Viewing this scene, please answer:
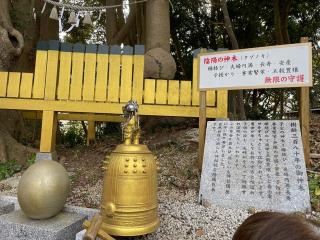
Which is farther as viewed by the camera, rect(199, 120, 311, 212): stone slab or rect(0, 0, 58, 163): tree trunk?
rect(0, 0, 58, 163): tree trunk

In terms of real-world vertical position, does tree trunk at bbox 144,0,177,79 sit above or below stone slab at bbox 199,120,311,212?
above

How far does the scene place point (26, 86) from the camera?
4.93 metres

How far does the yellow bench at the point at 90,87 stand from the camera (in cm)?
483

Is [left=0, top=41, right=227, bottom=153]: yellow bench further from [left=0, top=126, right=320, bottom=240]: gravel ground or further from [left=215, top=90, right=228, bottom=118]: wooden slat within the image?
[left=0, top=126, right=320, bottom=240]: gravel ground

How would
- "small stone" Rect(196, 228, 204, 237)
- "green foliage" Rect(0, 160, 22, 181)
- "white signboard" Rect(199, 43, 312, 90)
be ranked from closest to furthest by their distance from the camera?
"small stone" Rect(196, 228, 204, 237) < "white signboard" Rect(199, 43, 312, 90) < "green foliage" Rect(0, 160, 22, 181)

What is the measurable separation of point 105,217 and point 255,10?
26.6ft

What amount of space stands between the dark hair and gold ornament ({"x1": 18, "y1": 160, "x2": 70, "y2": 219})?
202cm

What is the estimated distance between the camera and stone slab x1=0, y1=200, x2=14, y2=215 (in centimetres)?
297

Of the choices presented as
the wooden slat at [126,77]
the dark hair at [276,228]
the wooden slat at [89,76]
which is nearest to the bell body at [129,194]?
the dark hair at [276,228]

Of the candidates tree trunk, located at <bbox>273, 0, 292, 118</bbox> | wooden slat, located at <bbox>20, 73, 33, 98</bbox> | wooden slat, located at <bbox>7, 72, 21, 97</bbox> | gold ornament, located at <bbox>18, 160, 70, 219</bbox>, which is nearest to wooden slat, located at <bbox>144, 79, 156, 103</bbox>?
wooden slat, located at <bbox>20, 73, 33, 98</bbox>

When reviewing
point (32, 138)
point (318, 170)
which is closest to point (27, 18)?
point (32, 138)

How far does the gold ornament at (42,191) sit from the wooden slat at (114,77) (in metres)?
2.40

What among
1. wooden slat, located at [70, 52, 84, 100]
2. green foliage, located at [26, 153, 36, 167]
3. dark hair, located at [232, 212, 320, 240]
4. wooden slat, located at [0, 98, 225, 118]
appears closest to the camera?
dark hair, located at [232, 212, 320, 240]

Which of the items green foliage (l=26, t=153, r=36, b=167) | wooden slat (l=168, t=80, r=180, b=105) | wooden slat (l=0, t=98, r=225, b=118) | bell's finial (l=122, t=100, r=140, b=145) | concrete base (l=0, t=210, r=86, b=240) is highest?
wooden slat (l=168, t=80, r=180, b=105)
